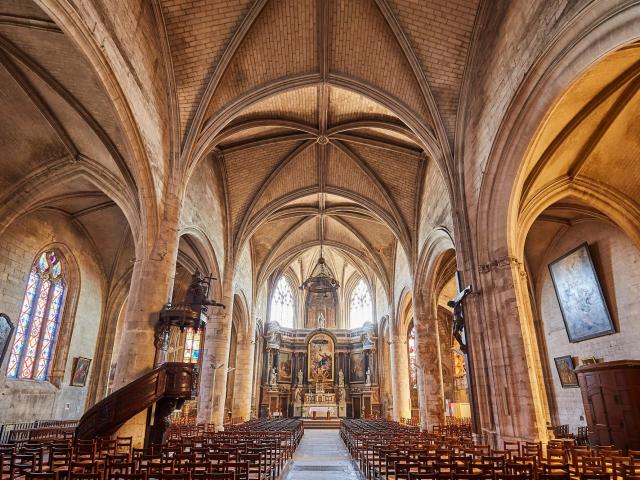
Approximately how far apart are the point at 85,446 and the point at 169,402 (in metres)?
2.03

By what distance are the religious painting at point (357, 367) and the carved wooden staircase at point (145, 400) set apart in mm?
20976

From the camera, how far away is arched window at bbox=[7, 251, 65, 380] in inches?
567

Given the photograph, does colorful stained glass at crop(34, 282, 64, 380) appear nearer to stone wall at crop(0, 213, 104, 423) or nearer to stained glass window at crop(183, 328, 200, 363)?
stone wall at crop(0, 213, 104, 423)

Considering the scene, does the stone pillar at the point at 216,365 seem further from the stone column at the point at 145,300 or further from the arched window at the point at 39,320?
the stone column at the point at 145,300

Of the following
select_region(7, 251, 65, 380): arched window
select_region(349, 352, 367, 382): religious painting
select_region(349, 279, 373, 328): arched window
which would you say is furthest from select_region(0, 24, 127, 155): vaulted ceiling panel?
select_region(349, 279, 373, 328): arched window

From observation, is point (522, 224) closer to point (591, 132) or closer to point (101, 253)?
point (591, 132)

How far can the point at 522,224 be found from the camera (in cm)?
1121

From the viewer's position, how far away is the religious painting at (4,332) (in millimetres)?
12718

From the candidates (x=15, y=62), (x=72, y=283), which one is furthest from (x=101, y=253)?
(x=15, y=62)

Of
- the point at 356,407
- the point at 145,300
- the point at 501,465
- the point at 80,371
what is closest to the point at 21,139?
the point at 145,300

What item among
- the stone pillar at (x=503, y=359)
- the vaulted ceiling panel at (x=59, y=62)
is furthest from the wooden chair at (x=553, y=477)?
the vaulted ceiling panel at (x=59, y=62)

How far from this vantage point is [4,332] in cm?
1283

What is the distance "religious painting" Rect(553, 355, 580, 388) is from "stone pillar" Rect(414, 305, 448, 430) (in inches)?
175

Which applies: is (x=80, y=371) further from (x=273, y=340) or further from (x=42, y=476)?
(x=42, y=476)
